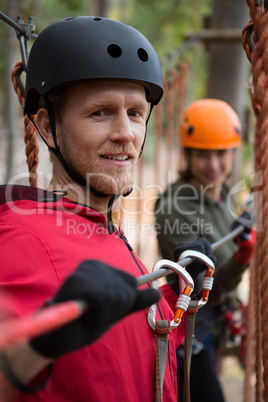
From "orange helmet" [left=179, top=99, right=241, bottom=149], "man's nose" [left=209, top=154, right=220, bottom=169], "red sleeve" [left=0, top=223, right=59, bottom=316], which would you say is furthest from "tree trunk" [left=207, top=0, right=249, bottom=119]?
"red sleeve" [left=0, top=223, right=59, bottom=316]

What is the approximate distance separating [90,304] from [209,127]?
237 cm

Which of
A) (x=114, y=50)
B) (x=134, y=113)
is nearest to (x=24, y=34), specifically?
(x=114, y=50)

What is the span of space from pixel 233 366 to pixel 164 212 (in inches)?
117

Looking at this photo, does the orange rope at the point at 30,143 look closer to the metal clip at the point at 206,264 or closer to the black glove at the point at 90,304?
the metal clip at the point at 206,264

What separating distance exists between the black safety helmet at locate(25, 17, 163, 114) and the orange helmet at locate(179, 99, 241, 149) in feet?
4.75

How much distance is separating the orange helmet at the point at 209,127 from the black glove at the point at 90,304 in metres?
2.11

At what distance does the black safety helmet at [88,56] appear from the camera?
46.4 inches

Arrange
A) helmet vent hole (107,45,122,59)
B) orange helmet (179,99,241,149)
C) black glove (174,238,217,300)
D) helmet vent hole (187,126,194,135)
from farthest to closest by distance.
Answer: helmet vent hole (187,126,194,135) < orange helmet (179,99,241,149) < black glove (174,238,217,300) < helmet vent hole (107,45,122,59)

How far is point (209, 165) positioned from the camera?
2611 millimetres

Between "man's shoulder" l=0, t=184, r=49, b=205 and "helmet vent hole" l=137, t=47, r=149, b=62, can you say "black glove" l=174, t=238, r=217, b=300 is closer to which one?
"man's shoulder" l=0, t=184, r=49, b=205

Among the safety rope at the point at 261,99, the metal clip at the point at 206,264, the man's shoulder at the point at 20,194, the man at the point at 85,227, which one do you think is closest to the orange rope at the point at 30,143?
the man at the point at 85,227

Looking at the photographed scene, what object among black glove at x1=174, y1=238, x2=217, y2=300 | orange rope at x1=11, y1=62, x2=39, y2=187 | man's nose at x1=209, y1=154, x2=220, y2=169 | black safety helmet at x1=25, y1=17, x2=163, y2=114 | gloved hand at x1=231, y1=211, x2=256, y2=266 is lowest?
gloved hand at x1=231, y1=211, x2=256, y2=266

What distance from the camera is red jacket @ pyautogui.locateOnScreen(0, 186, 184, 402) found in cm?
89

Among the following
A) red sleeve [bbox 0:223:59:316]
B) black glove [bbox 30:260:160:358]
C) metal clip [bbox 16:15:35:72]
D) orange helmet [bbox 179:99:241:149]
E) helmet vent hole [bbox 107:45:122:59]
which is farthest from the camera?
orange helmet [bbox 179:99:241:149]
